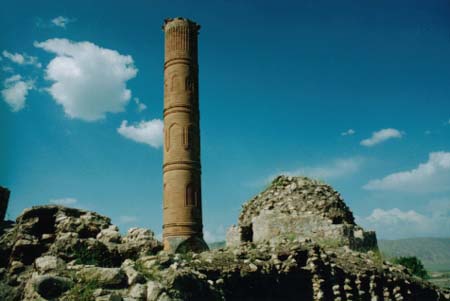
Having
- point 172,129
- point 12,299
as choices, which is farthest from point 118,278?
point 172,129

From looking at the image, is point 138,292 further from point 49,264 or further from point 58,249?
point 58,249

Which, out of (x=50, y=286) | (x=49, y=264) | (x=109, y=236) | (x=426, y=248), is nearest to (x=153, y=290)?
(x=50, y=286)

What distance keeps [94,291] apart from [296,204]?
900 cm

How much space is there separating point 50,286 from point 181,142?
10362 mm

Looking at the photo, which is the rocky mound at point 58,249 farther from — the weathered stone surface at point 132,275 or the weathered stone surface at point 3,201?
the weathered stone surface at point 3,201

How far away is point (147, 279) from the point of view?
13.8 ft

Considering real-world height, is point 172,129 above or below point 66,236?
above

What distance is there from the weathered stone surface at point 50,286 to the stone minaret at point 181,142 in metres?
9.16

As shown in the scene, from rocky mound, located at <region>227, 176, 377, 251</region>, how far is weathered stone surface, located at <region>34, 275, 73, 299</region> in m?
7.57

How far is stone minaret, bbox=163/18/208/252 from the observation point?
1340 cm

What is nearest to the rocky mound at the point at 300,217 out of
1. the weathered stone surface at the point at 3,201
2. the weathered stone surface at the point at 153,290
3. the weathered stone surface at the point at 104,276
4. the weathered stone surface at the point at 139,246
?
the weathered stone surface at the point at 139,246

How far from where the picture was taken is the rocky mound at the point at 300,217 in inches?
441

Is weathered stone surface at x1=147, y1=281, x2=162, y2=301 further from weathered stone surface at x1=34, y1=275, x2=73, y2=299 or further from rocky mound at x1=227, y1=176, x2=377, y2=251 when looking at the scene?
rocky mound at x1=227, y1=176, x2=377, y2=251

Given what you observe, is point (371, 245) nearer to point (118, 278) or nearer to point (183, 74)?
point (183, 74)
